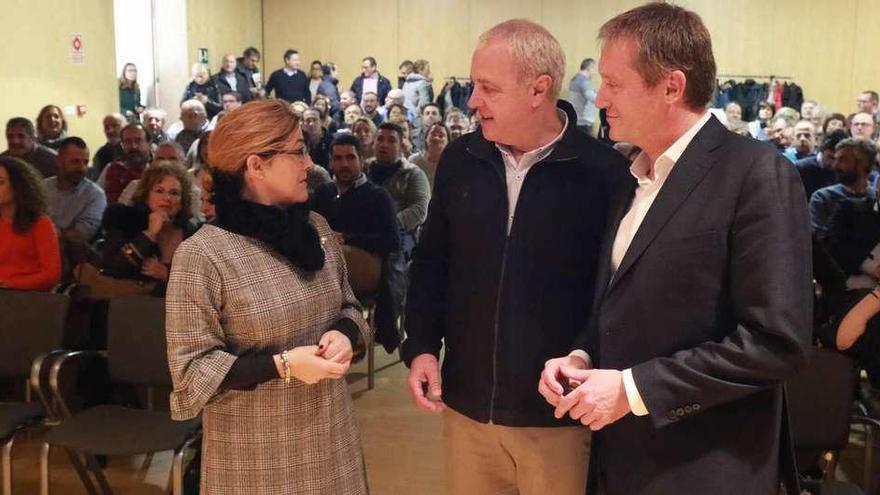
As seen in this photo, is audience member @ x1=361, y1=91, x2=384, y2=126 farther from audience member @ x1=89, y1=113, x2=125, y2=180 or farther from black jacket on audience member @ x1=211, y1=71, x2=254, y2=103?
audience member @ x1=89, y1=113, x2=125, y2=180

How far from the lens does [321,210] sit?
4.85m

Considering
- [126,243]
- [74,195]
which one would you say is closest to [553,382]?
[126,243]

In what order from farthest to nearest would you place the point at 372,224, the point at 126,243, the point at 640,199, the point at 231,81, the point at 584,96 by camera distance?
1. the point at 231,81
2. the point at 584,96
3. the point at 372,224
4. the point at 126,243
5. the point at 640,199

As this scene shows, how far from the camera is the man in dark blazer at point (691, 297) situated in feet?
4.37

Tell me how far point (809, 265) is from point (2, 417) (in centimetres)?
278

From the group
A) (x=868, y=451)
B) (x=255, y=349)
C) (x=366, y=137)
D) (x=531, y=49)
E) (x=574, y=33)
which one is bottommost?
(x=868, y=451)

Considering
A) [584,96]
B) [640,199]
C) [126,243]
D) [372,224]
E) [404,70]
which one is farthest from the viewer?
[404,70]

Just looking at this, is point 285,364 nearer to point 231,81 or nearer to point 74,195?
point 74,195

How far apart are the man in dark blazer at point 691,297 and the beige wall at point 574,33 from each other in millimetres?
13435

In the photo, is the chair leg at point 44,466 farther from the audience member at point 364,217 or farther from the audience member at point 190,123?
the audience member at point 190,123

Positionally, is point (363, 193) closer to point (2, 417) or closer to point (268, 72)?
point (2, 417)

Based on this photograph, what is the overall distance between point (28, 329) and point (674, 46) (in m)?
2.83

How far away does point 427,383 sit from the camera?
1.96 metres

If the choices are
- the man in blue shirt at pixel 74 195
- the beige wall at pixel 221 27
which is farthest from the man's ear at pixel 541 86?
the beige wall at pixel 221 27
